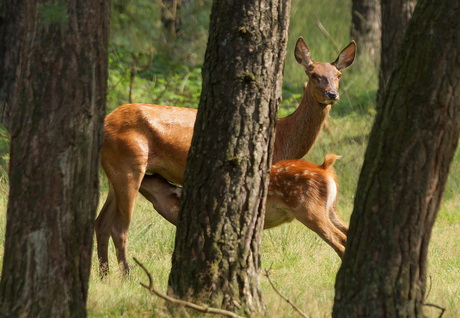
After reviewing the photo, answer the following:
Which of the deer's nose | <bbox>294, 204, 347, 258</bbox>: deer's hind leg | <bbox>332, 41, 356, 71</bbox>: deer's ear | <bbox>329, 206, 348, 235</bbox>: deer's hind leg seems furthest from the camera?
<bbox>332, 41, 356, 71</bbox>: deer's ear

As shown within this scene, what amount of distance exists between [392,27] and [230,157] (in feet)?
24.7

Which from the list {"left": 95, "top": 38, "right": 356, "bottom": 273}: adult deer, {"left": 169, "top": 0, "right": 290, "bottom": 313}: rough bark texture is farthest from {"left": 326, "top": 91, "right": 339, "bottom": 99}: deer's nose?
{"left": 169, "top": 0, "right": 290, "bottom": 313}: rough bark texture

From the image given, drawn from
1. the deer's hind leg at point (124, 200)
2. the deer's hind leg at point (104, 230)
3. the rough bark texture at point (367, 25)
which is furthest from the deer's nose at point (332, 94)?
the rough bark texture at point (367, 25)

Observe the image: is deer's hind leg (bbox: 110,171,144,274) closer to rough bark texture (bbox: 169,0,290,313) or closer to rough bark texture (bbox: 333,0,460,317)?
rough bark texture (bbox: 169,0,290,313)

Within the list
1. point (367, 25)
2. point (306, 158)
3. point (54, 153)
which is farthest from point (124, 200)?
point (367, 25)

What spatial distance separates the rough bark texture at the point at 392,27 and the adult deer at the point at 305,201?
484 centimetres

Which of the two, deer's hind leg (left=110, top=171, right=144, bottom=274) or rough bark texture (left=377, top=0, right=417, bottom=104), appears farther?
rough bark texture (left=377, top=0, right=417, bottom=104)

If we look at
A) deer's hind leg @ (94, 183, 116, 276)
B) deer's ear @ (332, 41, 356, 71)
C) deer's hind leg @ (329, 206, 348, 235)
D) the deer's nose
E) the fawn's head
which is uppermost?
deer's ear @ (332, 41, 356, 71)

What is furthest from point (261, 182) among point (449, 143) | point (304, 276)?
point (304, 276)

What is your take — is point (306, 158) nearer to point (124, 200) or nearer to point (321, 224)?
point (124, 200)

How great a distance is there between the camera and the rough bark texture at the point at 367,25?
17938 mm

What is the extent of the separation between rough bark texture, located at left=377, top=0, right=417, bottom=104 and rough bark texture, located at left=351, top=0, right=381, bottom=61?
5774mm

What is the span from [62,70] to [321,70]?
4.95 meters

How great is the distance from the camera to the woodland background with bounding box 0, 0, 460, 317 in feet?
19.2
